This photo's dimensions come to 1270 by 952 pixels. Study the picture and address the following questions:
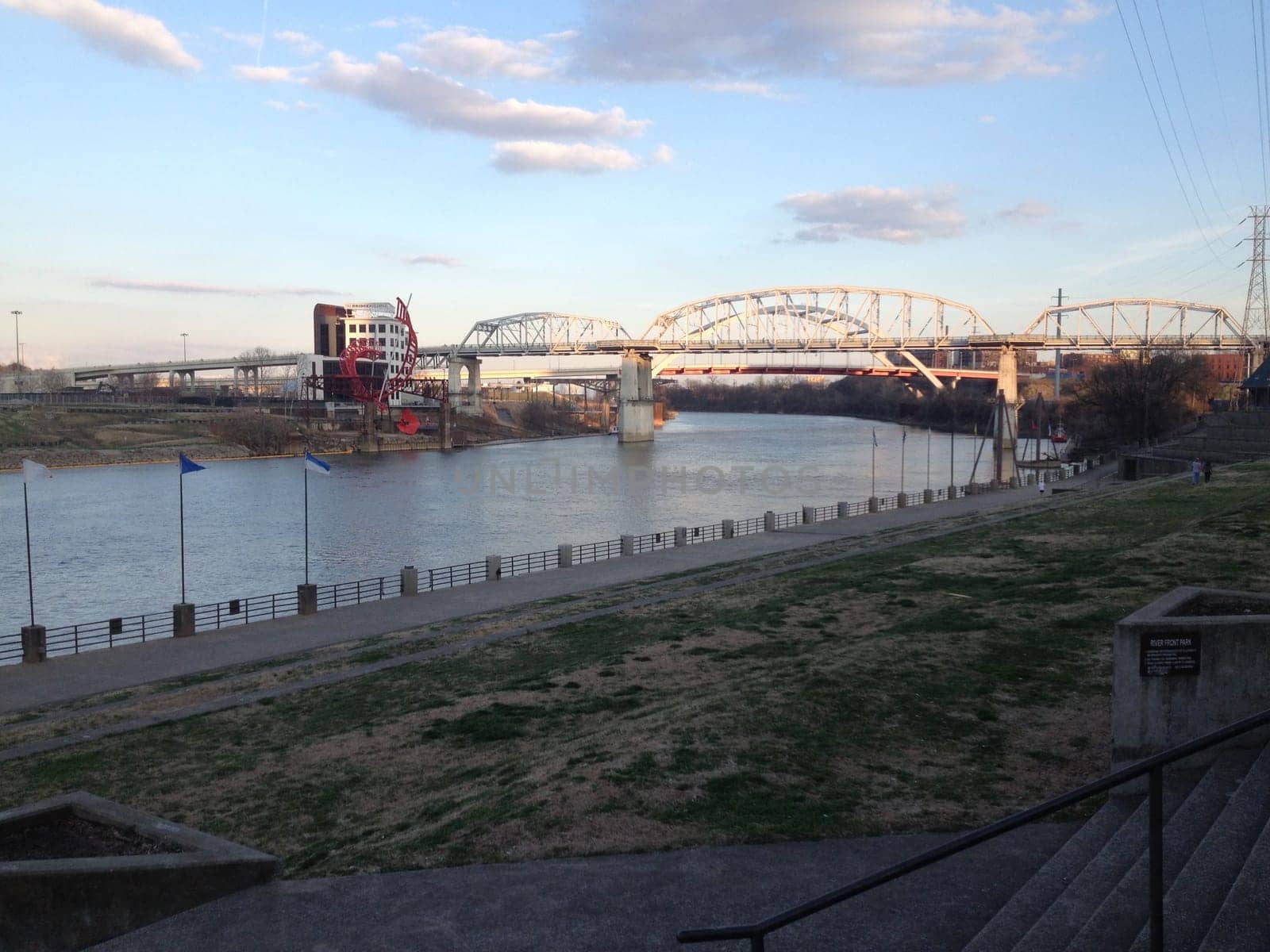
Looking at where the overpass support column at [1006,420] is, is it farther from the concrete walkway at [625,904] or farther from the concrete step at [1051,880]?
the concrete walkway at [625,904]

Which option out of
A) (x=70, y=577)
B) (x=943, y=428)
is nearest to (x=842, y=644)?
(x=70, y=577)

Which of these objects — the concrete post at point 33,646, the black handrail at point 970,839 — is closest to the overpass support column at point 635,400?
the concrete post at point 33,646

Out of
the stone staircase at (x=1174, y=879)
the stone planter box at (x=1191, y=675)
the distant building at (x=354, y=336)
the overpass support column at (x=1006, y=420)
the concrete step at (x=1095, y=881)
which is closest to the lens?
the stone staircase at (x=1174, y=879)

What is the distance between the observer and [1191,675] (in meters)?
7.23

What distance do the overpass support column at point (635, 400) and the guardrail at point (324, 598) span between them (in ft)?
249

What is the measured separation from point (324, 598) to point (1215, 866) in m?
25.2

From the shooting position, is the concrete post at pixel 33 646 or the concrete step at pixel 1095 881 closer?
the concrete step at pixel 1095 881

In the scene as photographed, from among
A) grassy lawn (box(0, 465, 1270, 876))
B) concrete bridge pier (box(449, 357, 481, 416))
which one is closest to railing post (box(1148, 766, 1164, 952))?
grassy lawn (box(0, 465, 1270, 876))

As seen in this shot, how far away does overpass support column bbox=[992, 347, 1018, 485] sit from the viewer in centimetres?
6719

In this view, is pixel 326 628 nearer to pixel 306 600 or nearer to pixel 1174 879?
pixel 306 600

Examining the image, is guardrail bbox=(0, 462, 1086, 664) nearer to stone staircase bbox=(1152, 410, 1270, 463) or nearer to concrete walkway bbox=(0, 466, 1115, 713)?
concrete walkway bbox=(0, 466, 1115, 713)

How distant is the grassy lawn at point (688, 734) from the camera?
7680 mm

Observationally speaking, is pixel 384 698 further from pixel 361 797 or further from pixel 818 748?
pixel 818 748

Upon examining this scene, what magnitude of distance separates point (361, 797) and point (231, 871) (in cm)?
255
